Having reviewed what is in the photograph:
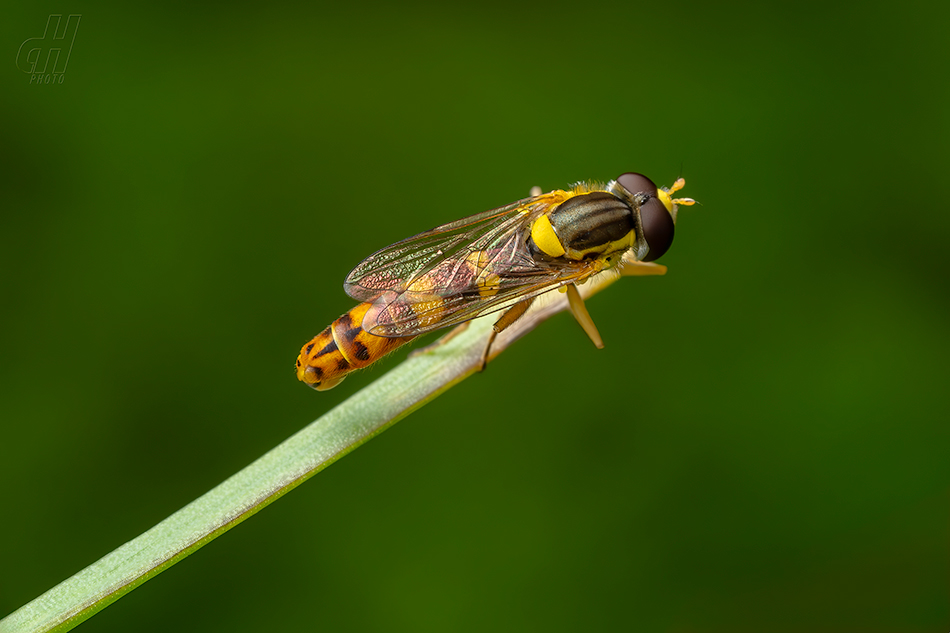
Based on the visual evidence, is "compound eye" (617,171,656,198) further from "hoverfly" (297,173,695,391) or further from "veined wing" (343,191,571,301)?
"veined wing" (343,191,571,301)

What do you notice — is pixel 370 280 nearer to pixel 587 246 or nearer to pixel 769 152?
pixel 587 246

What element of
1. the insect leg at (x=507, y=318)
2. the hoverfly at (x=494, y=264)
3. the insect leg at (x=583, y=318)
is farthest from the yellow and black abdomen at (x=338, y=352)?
the insect leg at (x=583, y=318)

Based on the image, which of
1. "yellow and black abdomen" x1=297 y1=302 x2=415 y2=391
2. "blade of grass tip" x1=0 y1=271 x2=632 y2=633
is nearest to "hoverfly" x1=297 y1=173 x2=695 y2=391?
"yellow and black abdomen" x1=297 y1=302 x2=415 y2=391

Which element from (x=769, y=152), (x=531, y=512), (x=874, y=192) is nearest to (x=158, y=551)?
(x=531, y=512)

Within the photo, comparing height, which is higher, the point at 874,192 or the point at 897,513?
the point at 874,192

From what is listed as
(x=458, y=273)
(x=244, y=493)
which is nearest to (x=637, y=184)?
(x=458, y=273)

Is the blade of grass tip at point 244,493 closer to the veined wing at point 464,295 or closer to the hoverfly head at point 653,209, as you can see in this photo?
the veined wing at point 464,295

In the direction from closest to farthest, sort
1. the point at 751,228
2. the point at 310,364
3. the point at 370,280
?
the point at 310,364
the point at 370,280
the point at 751,228
